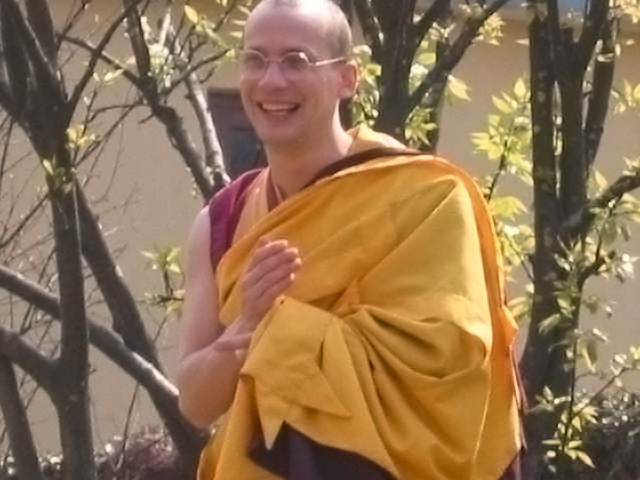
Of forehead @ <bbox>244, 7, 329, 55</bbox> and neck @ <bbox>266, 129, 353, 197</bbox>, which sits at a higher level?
forehead @ <bbox>244, 7, 329, 55</bbox>

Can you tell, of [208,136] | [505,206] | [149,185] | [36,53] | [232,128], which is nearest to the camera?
[36,53]

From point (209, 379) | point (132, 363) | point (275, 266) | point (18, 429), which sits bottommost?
point (18, 429)

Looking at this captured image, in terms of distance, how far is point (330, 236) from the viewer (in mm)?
3006

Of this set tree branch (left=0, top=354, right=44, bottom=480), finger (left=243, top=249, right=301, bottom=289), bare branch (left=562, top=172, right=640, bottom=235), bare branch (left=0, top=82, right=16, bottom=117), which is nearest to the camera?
finger (left=243, top=249, right=301, bottom=289)

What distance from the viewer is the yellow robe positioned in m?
2.93

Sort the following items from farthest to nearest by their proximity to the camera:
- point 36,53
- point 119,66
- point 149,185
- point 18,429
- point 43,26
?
point 149,185 < point 18,429 < point 119,66 < point 43,26 < point 36,53

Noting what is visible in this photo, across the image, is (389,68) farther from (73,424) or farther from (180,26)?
(73,424)

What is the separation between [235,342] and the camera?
2.99 metres

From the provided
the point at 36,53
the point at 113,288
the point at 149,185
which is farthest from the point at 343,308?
the point at 149,185

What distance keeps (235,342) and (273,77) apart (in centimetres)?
45

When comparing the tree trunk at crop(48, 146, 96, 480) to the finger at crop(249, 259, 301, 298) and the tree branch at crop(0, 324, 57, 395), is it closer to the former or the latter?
the tree branch at crop(0, 324, 57, 395)

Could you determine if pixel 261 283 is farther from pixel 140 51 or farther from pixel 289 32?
pixel 140 51

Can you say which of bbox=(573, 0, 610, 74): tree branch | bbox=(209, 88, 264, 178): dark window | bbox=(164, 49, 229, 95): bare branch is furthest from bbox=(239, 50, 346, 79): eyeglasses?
bbox=(209, 88, 264, 178): dark window

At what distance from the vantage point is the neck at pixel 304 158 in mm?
3033
